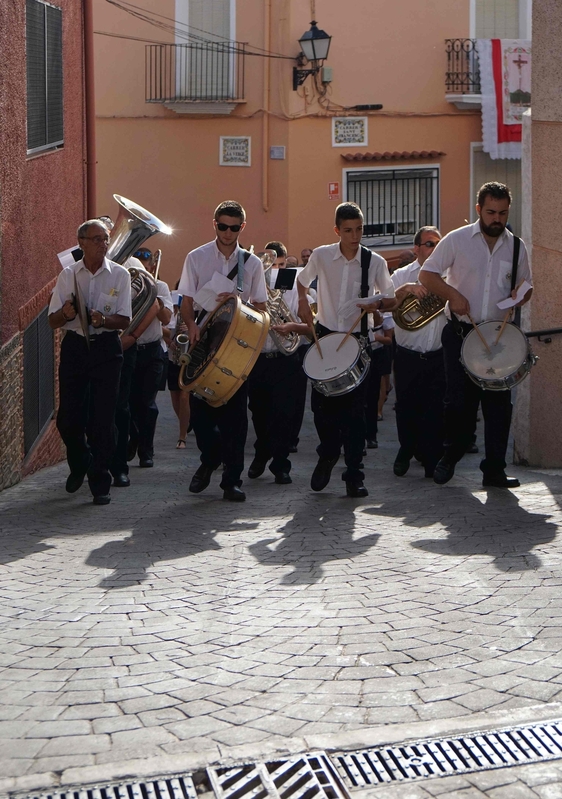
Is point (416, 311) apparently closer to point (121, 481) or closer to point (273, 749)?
→ point (121, 481)

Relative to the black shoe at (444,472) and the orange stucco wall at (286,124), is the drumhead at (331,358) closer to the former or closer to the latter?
the black shoe at (444,472)

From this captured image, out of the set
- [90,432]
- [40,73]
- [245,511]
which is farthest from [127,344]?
[40,73]

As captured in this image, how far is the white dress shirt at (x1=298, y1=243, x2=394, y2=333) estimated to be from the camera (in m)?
7.76

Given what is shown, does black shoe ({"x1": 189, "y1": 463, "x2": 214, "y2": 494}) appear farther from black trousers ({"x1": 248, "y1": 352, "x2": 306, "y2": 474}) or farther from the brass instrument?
the brass instrument

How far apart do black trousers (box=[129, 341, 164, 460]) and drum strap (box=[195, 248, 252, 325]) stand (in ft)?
6.49

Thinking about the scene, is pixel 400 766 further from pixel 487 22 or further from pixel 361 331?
pixel 487 22

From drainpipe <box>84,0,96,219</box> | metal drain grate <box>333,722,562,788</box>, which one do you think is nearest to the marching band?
metal drain grate <box>333,722,562,788</box>

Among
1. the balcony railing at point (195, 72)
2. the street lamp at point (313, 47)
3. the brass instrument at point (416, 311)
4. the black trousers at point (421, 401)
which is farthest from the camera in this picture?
the balcony railing at point (195, 72)

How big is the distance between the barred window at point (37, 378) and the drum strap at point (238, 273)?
2.02 meters

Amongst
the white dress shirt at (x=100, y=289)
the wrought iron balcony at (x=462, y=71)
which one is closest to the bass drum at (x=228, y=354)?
the white dress shirt at (x=100, y=289)

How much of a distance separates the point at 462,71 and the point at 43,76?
13853 millimetres

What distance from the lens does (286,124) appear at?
71.2 ft

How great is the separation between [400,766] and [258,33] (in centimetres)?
1968

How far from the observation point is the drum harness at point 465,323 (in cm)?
745
